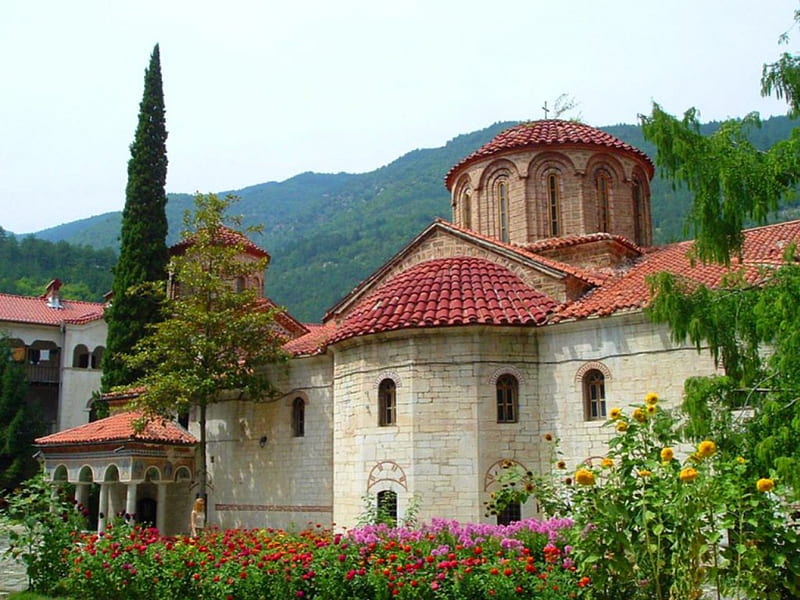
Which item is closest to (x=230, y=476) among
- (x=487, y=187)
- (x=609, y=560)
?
(x=487, y=187)

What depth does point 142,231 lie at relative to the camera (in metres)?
24.0

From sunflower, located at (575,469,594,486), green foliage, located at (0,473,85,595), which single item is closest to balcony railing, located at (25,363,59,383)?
green foliage, located at (0,473,85,595)

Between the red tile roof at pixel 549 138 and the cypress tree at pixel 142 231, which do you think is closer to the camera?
the red tile roof at pixel 549 138

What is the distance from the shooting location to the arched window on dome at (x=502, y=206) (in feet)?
56.9

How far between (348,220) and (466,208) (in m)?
76.0

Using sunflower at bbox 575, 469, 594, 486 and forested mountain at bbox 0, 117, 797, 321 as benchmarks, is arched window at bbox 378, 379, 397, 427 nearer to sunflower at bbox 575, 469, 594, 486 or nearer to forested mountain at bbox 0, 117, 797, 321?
forested mountain at bbox 0, 117, 797, 321

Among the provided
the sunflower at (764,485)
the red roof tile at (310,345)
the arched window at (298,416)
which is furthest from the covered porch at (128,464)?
the sunflower at (764,485)

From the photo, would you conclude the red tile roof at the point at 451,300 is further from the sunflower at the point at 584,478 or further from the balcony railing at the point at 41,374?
the balcony railing at the point at 41,374

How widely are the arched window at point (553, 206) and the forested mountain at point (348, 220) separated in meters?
6.88

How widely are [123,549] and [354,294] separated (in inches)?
334

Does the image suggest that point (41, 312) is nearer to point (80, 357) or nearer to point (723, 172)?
point (80, 357)

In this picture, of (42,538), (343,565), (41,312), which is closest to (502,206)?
(343,565)

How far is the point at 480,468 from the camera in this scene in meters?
12.7

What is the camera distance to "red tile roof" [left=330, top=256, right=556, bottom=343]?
521 inches
